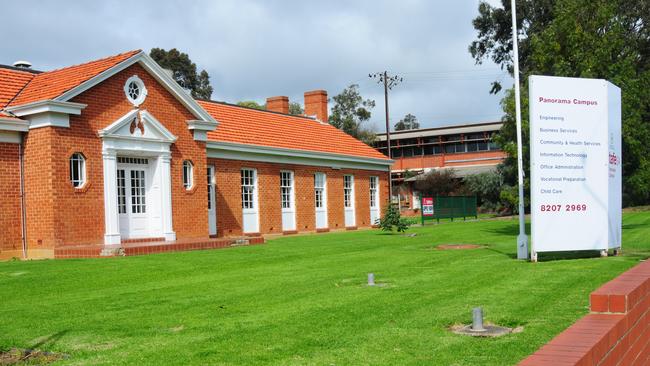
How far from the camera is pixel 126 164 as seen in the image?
20875 mm

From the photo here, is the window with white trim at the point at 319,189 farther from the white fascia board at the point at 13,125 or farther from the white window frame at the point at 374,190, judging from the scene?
the white fascia board at the point at 13,125

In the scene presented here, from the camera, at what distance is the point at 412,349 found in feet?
20.2

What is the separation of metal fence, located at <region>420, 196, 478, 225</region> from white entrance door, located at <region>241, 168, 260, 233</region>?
39.8ft

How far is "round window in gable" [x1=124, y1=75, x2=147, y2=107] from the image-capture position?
20656 mm

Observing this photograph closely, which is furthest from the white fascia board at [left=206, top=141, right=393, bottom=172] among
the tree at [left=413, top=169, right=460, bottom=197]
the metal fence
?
the tree at [left=413, top=169, right=460, bottom=197]

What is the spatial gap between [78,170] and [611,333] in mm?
17186

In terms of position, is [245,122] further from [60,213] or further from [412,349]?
[412,349]

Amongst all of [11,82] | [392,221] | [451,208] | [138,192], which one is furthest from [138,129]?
[451,208]

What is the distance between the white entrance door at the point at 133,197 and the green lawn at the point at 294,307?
5.57m

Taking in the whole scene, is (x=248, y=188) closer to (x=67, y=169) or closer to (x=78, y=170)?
(x=78, y=170)

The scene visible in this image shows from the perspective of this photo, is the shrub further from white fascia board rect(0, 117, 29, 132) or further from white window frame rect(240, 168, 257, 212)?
white fascia board rect(0, 117, 29, 132)

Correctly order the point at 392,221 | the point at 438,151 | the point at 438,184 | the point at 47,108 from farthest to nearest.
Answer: the point at 438,151, the point at 438,184, the point at 392,221, the point at 47,108

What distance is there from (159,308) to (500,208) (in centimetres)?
4306

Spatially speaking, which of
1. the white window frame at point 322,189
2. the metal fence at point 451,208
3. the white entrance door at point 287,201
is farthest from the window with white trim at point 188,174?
the metal fence at point 451,208
